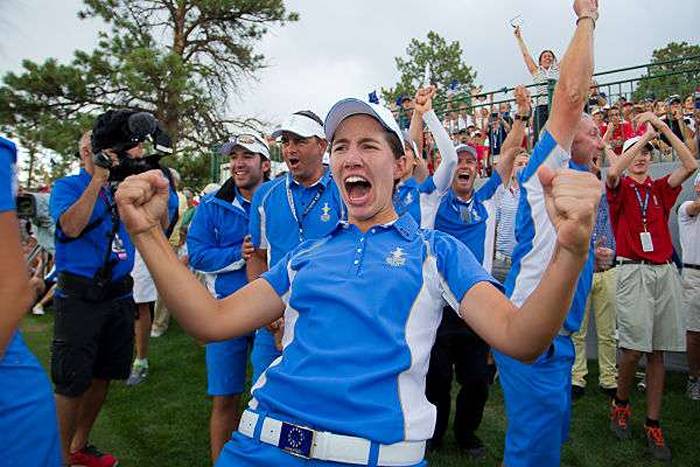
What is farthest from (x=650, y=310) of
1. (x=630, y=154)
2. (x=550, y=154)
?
(x=550, y=154)

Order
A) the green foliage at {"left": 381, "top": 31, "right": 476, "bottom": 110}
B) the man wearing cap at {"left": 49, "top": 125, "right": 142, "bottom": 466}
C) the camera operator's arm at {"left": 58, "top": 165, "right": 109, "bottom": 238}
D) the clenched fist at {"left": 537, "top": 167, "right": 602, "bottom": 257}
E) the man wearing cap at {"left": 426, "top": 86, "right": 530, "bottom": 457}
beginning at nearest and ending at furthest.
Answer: the clenched fist at {"left": 537, "top": 167, "right": 602, "bottom": 257} → the camera operator's arm at {"left": 58, "top": 165, "right": 109, "bottom": 238} → the man wearing cap at {"left": 49, "top": 125, "right": 142, "bottom": 466} → the man wearing cap at {"left": 426, "top": 86, "right": 530, "bottom": 457} → the green foliage at {"left": 381, "top": 31, "right": 476, "bottom": 110}

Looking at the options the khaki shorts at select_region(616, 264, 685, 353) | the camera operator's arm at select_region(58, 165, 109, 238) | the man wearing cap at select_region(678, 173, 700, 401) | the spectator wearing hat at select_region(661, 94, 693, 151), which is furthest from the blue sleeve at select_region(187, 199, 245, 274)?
the spectator wearing hat at select_region(661, 94, 693, 151)

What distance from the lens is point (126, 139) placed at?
258cm

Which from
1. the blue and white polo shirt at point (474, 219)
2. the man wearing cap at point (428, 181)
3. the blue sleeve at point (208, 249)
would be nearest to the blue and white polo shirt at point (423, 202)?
the man wearing cap at point (428, 181)

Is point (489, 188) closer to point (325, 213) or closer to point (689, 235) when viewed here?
point (325, 213)

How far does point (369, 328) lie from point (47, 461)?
1159 millimetres

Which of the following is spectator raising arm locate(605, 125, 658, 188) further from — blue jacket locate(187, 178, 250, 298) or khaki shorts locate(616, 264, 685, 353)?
blue jacket locate(187, 178, 250, 298)

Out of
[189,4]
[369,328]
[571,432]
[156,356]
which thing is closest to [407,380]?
[369,328]

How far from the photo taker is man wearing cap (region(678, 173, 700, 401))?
5805 mm

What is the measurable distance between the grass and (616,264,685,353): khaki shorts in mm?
805

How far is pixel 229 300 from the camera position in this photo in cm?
213

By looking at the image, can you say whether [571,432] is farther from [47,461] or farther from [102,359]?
[47,461]

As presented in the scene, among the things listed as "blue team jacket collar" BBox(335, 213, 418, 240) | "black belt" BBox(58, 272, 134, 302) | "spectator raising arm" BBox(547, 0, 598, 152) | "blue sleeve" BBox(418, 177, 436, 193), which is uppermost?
"spectator raising arm" BBox(547, 0, 598, 152)

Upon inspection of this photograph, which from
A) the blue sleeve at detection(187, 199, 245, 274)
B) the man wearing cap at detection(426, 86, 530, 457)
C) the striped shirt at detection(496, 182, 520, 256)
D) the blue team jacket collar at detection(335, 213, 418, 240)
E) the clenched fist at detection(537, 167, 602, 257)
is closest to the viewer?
the clenched fist at detection(537, 167, 602, 257)
